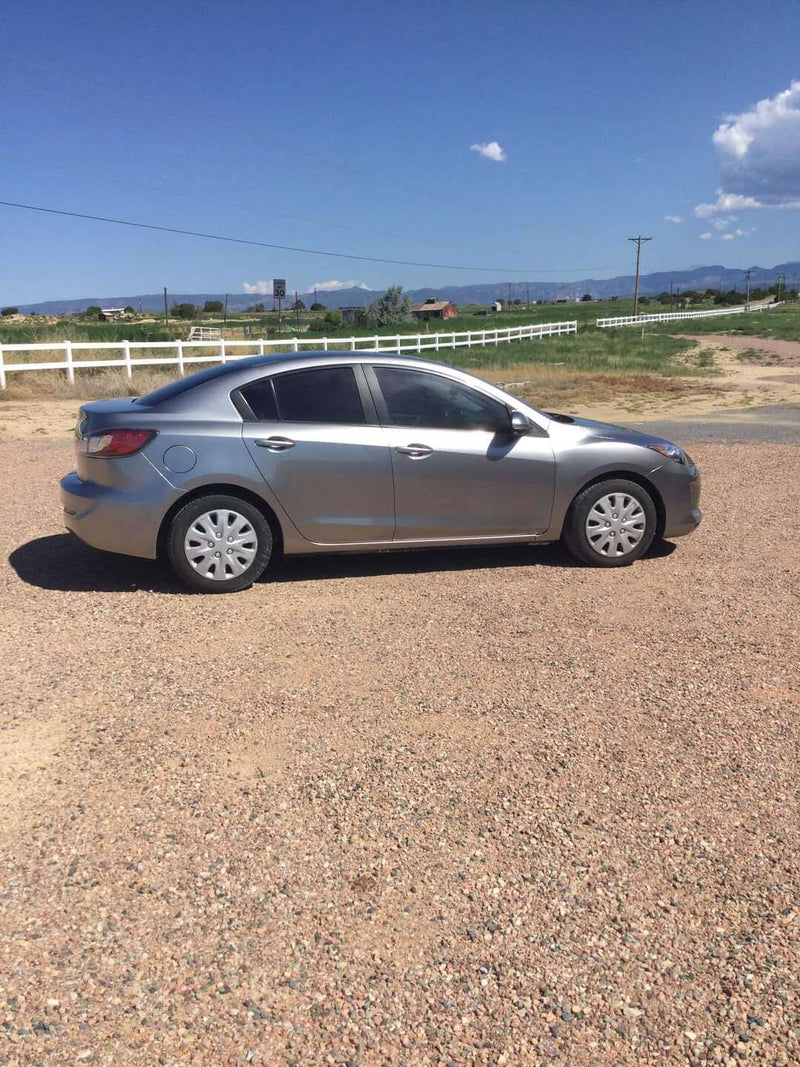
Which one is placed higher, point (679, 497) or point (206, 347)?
point (206, 347)

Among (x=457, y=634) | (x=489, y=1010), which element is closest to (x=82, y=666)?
(x=457, y=634)

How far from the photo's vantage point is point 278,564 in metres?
6.37

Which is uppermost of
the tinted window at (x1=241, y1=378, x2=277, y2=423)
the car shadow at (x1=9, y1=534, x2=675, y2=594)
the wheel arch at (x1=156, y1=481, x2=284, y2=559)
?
the tinted window at (x1=241, y1=378, x2=277, y2=423)

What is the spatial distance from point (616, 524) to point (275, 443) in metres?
2.48

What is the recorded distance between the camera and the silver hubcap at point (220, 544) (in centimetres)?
547

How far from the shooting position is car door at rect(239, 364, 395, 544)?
558cm

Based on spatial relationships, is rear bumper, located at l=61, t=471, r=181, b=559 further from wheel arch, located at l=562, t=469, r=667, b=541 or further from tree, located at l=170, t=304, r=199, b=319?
tree, located at l=170, t=304, r=199, b=319

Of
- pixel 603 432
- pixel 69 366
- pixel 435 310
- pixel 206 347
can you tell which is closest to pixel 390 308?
pixel 435 310

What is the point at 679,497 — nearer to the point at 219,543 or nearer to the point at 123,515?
the point at 219,543

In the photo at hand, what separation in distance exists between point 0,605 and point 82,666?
1239mm

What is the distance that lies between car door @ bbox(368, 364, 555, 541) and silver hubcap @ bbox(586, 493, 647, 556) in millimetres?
383

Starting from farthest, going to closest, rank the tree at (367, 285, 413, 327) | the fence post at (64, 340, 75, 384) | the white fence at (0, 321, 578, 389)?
the tree at (367, 285, 413, 327) < the white fence at (0, 321, 578, 389) < the fence post at (64, 340, 75, 384)

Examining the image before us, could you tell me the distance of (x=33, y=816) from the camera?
3090 millimetres

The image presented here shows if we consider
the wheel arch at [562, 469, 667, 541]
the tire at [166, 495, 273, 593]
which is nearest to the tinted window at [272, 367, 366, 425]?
the tire at [166, 495, 273, 593]
